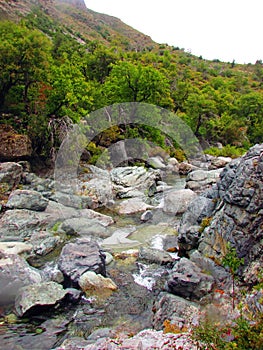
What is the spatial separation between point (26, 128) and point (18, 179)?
16.4ft

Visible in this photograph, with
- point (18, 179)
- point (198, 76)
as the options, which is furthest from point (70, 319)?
point (198, 76)

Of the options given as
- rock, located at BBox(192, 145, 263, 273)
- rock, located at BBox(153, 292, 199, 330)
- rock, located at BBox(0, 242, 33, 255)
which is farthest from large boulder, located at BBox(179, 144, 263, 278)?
rock, located at BBox(0, 242, 33, 255)

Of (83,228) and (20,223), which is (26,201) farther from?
(83,228)

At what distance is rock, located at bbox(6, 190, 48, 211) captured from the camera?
13.0 meters

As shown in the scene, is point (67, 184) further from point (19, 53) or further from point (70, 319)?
point (70, 319)

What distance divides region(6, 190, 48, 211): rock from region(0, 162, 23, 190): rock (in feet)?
7.02

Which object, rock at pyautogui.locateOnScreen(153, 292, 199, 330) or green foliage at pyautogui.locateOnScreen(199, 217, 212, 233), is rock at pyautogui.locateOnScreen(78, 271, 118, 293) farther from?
green foliage at pyautogui.locateOnScreen(199, 217, 212, 233)

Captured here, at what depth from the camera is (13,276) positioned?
806 centimetres

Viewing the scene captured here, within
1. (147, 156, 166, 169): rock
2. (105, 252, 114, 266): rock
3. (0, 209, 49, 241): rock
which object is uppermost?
(147, 156, 166, 169): rock

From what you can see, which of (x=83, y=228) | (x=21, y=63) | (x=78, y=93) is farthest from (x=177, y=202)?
(x=21, y=63)

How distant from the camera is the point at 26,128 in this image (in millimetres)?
19500

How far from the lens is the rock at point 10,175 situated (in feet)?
49.6

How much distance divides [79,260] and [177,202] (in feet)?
25.6

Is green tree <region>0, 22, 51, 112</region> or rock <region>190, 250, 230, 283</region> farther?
green tree <region>0, 22, 51, 112</region>
